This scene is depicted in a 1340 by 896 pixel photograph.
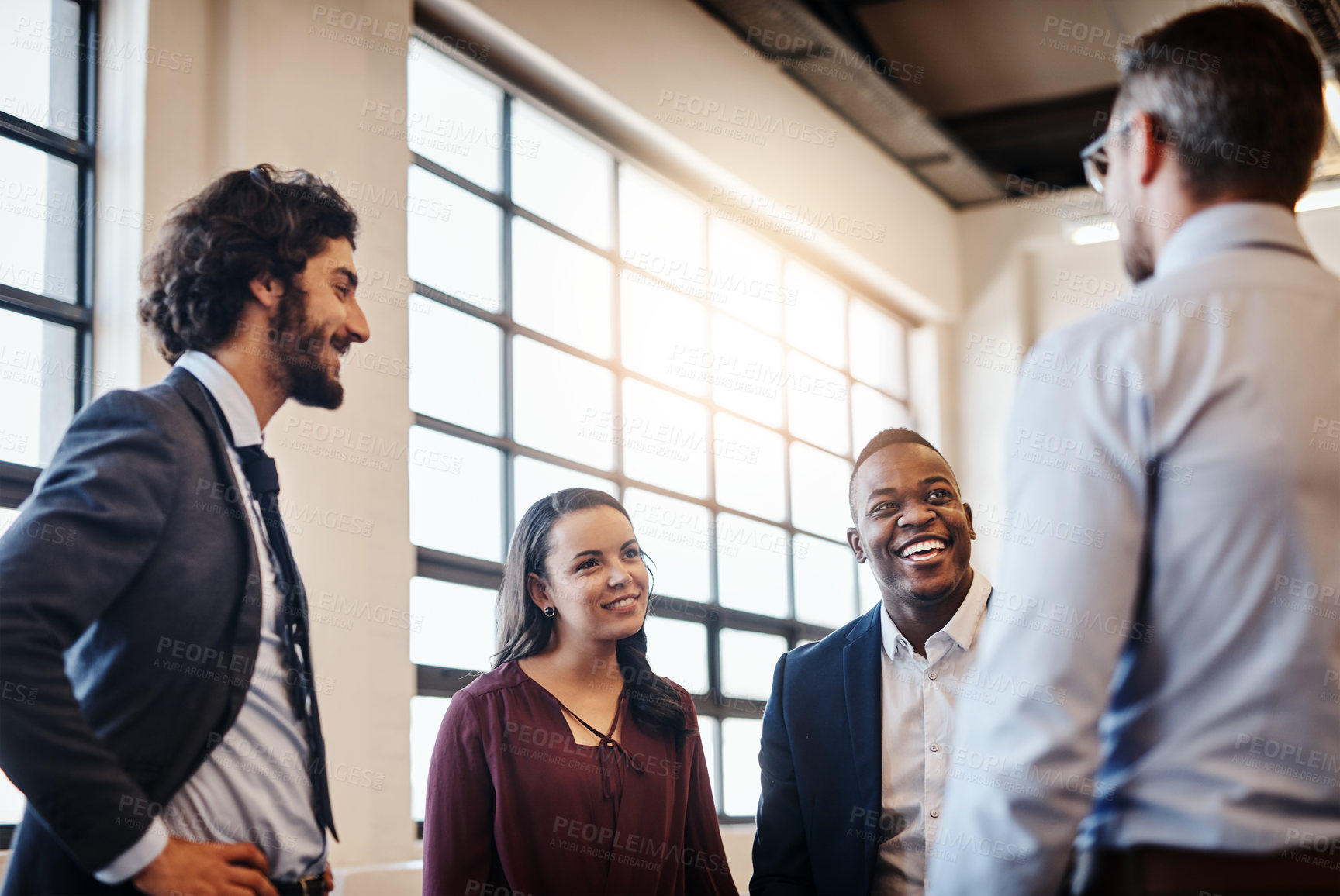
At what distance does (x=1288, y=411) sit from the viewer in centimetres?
126

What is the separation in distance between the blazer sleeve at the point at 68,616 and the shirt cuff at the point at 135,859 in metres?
0.01

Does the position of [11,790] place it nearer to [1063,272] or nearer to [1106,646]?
[1106,646]

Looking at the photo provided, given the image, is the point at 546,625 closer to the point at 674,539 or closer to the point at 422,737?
the point at 422,737

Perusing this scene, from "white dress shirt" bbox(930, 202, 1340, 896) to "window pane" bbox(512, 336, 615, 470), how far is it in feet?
13.0

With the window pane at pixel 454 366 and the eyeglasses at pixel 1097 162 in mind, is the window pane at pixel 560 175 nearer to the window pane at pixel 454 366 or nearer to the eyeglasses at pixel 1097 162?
the window pane at pixel 454 366

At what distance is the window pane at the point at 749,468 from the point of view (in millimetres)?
6492

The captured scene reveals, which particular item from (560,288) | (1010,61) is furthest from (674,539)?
(1010,61)

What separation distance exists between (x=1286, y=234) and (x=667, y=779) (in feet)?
6.11

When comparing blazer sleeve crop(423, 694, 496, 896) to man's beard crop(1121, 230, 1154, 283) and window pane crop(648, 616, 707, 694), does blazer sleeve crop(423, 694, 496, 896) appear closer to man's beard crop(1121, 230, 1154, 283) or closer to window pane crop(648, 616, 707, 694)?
man's beard crop(1121, 230, 1154, 283)

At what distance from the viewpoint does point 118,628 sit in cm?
183

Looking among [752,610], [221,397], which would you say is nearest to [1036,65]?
[752,610]

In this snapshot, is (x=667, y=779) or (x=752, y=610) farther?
(x=752, y=610)

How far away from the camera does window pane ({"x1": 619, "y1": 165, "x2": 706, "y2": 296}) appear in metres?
6.05

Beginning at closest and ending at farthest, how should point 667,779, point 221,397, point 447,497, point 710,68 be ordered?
1. point 221,397
2. point 667,779
3. point 447,497
4. point 710,68
